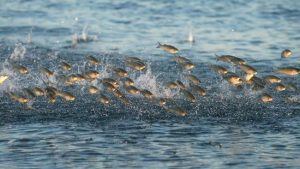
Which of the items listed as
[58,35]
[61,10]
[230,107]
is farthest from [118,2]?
[230,107]

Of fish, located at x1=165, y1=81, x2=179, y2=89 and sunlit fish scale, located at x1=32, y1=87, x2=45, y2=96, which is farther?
fish, located at x1=165, y1=81, x2=179, y2=89

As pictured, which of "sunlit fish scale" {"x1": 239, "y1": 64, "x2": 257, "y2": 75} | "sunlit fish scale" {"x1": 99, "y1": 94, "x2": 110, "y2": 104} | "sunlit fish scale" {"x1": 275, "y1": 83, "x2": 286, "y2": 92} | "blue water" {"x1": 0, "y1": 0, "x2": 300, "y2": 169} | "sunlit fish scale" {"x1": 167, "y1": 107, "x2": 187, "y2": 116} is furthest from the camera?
"sunlit fish scale" {"x1": 239, "y1": 64, "x2": 257, "y2": 75}

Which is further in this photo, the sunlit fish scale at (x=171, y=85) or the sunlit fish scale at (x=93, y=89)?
the sunlit fish scale at (x=93, y=89)

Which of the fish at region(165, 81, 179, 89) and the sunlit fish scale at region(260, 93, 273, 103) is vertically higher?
the fish at region(165, 81, 179, 89)

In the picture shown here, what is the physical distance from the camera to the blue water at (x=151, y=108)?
498 inches

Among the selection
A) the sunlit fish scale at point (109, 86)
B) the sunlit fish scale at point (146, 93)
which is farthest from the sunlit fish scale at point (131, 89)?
the sunlit fish scale at point (109, 86)

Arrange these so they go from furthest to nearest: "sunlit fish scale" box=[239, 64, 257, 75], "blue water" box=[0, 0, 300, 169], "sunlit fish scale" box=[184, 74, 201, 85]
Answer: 1. "sunlit fish scale" box=[184, 74, 201, 85]
2. "sunlit fish scale" box=[239, 64, 257, 75]
3. "blue water" box=[0, 0, 300, 169]

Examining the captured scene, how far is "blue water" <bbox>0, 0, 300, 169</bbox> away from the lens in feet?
41.5

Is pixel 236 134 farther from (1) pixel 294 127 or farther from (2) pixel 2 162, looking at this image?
(2) pixel 2 162

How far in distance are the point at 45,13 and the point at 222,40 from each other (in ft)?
28.0

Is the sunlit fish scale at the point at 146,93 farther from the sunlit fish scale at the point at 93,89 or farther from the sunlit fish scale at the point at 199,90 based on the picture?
the sunlit fish scale at the point at 93,89

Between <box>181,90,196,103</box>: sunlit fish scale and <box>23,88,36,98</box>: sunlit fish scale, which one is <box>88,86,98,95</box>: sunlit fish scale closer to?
<box>23,88,36,98</box>: sunlit fish scale

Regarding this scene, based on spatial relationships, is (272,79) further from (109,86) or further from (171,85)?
(109,86)

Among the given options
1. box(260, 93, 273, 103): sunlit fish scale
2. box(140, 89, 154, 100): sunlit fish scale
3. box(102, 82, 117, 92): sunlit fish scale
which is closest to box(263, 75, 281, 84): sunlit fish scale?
box(260, 93, 273, 103): sunlit fish scale
